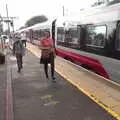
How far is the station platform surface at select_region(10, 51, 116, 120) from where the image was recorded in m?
7.41

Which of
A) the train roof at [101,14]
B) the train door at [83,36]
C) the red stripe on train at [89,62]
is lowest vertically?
the red stripe on train at [89,62]

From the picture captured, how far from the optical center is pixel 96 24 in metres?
13.4

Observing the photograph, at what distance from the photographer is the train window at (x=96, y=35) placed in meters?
12.6

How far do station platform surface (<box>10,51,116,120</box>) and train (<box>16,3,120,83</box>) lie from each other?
160 centimetres

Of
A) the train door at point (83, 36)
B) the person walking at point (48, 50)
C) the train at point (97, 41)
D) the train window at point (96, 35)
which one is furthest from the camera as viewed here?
the train door at point (83, 36)

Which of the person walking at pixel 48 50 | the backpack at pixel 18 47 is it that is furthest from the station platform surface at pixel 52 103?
the backpack at pixel 18 47

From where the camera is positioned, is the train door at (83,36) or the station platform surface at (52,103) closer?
the station platform surface at (52,103)

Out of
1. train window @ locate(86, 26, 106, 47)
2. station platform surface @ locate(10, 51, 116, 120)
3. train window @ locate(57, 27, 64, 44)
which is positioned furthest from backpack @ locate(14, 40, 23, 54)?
train window @ locate(57, 27, 64, 44)

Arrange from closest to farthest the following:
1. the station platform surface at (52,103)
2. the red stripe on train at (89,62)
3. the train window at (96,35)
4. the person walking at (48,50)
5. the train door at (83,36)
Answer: the station platform surface at (52,103) < the person walking at (48,50) < the train window at (96,35) < the red stripe on train at (89,62) < the train door at (83,36)

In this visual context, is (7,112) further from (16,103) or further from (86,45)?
(86,45)

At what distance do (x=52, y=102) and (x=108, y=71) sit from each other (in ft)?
12.7

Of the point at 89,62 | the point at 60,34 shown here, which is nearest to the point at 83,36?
the point at 89,62

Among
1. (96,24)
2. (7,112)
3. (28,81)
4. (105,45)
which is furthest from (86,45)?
(7,112)

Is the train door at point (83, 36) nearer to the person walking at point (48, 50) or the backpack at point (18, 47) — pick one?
the backpack at point (18, 47)
